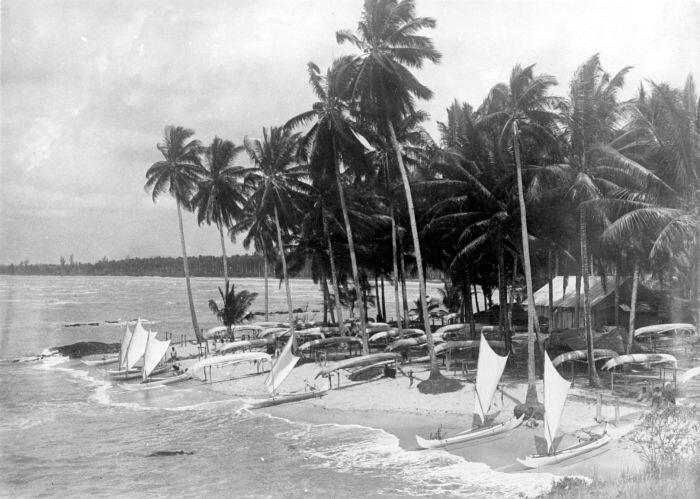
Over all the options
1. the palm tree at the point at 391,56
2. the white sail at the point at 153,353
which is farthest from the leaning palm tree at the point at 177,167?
the palm tree at the point at 391,56

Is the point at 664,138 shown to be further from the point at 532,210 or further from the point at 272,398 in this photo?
the point at 272,398

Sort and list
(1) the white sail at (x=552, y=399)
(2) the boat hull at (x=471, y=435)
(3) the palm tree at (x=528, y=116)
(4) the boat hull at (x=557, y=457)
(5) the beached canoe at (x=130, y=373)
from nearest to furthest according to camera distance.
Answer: (4) the boat hull at (x=557, y=457) → (1) the white sail at (x=552, y=399) → (2) the boat hull at (x=471, y=435) → (3) the palm tree at (x=528, y=116) → (5) the beached canoe at (x=130, y=373)

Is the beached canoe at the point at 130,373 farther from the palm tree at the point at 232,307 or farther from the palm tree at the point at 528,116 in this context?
the palm tree at the point at 528,116

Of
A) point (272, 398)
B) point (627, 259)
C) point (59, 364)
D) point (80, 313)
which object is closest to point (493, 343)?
point (627, 259)

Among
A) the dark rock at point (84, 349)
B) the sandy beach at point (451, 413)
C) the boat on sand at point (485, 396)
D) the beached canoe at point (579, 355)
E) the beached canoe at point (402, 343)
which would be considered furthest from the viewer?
the dark rock at point (84, 349)

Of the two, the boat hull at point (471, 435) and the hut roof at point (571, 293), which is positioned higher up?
the hut roof at point (571, 293)

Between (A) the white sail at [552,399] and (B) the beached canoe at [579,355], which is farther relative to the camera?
(B) the beached canoe at [579,355]

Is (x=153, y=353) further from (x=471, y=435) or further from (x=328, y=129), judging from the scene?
(x=471, y=435)

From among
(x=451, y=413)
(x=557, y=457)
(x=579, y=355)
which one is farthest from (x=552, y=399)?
(x=579, y=355)

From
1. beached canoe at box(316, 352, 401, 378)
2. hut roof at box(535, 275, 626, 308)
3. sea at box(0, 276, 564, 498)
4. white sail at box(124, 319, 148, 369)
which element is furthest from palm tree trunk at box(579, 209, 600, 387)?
white sail at box(124, 319, 148, 369)

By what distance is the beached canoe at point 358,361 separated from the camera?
2724 centimetres

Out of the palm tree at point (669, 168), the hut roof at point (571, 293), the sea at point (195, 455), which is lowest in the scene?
the sea at point (195, 455)

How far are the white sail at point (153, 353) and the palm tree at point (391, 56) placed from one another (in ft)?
52.3

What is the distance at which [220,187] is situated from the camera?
45125 mm
